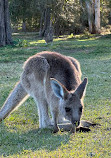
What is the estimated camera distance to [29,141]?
165 inches

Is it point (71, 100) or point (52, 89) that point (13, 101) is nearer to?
point (52, 89)

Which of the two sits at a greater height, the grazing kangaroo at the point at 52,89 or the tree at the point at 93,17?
the tree at the point at 93,17

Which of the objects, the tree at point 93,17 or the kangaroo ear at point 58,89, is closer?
the kangaroo ear at point 58,89

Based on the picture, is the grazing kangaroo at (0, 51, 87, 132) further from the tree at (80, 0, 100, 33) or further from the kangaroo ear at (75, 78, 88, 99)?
the tree at (80, 0, 100, 33)

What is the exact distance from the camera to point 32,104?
626 cm

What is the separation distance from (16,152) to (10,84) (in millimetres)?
4326

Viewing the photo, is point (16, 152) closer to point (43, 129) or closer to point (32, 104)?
point (43, 129)

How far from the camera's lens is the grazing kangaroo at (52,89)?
4.03m

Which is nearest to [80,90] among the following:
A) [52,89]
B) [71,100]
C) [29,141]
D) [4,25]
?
[71,100]

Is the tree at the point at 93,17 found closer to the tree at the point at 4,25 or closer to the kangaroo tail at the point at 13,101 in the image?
the tree at the point at 4,25

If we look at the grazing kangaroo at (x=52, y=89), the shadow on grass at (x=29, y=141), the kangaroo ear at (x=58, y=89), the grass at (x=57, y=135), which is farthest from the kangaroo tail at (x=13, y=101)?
the kangaroo ear at (x=58, y=89)

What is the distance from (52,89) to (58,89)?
11.1 inches

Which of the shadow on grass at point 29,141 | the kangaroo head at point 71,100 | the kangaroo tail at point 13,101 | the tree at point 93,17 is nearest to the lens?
the shadow on grass at point 29,141

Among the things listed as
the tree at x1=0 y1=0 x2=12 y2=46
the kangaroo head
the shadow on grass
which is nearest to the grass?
the shadow on grass
